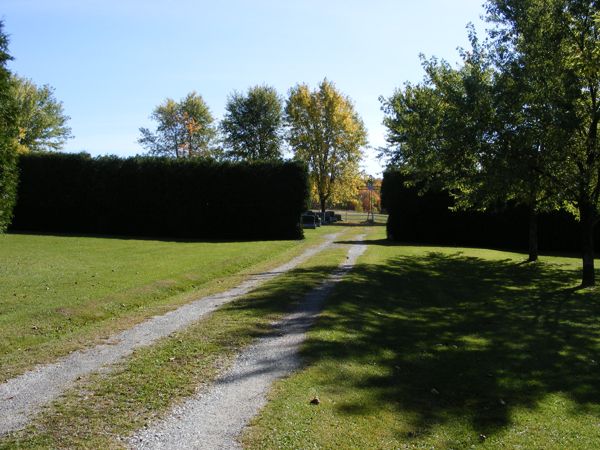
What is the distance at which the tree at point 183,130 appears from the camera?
69.7 metres

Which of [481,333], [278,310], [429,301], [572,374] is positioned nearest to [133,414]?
[278,310]

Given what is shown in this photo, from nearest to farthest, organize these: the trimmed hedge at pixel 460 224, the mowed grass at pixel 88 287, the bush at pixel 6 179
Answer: the mowed grass at pixel 88 287 → the bush at pixel 6 179 → the trimmed hedge at pixel 460 224

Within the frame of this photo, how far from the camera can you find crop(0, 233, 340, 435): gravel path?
498cm

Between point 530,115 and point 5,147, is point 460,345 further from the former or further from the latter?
point 5,147

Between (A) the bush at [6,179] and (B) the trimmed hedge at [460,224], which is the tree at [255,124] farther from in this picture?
(A) the bush at [6,179]

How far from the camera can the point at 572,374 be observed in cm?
751

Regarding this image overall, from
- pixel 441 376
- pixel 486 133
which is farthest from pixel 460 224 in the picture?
pixel 441 376

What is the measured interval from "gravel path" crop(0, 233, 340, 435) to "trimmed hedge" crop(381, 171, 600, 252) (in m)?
24.6

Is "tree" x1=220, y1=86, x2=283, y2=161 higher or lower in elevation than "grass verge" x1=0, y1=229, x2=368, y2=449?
higher

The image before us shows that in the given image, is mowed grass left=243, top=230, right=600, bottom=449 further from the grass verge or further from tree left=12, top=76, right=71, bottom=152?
tree left=12, top=76, right=71, bottom=152

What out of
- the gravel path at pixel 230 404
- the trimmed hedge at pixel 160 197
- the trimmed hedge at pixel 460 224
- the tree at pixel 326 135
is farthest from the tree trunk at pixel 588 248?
the tree at pixel 326 135

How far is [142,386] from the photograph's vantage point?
567cm

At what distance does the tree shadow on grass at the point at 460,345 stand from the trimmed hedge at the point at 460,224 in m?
16.7

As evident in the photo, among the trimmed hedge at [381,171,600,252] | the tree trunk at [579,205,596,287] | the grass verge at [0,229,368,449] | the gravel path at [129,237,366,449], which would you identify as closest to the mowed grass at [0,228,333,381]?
the grass verge at [0,229,368,449]
